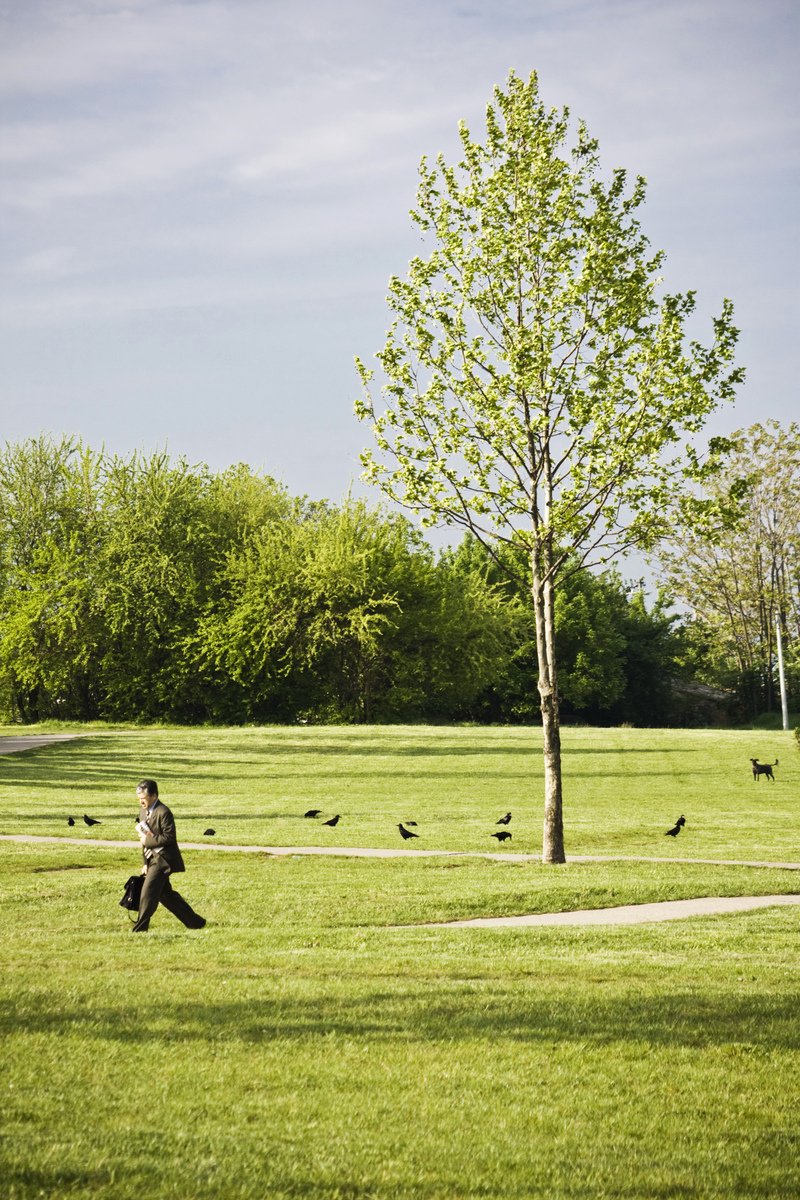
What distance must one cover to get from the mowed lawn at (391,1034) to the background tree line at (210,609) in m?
36.7

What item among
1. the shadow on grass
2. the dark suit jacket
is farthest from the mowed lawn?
the dark suit jacket

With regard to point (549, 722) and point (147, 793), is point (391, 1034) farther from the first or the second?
point (549, 722)

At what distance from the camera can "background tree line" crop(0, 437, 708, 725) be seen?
5481cm

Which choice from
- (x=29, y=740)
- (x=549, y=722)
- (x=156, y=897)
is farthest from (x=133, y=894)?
(x=29, y=740)

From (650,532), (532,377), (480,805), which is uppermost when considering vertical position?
(532,377)

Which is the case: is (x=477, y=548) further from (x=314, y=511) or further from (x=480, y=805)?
(x=480, y=805)

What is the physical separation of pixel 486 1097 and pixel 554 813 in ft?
34.1

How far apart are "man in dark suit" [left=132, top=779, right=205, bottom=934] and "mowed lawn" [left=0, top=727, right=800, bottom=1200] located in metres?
0.34

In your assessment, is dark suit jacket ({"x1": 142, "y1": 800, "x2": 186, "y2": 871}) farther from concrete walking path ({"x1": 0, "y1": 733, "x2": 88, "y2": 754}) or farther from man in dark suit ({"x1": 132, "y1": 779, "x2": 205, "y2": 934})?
concrete walking path ({"x1": 0, "y1": 733, "x2": 88, "y2": 754})

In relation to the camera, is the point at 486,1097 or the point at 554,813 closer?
the point at 486,1097

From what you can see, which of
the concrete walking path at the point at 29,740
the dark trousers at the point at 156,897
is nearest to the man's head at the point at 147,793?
the dark trousers at the point at 156,897

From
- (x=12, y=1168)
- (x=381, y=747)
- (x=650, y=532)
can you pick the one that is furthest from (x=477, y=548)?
(x=12, y=1168)

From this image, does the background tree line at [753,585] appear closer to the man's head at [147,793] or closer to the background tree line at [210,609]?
the background tree line at [210,609]

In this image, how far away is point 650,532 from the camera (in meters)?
16.7
